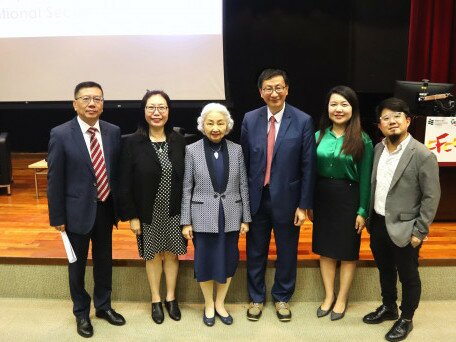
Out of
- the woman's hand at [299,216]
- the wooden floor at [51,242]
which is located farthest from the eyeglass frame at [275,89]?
the wooden floor at [51,242]

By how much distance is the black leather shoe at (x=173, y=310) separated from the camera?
9.02 ft

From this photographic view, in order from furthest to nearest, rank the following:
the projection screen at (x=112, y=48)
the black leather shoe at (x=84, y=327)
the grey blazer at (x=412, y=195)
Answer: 1. the projection screen at (x=112, y=48)
2. the black leather shoe at (x=84, y=327)
3. the grey blazer at (x=412, y=195)

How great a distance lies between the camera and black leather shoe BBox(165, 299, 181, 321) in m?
2.75

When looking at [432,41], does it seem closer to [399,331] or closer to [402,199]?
[402,199]

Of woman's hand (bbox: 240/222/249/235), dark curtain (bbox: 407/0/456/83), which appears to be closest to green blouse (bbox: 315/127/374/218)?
woman's hand (bbox: 240/222/249/235)

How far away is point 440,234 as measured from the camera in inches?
135

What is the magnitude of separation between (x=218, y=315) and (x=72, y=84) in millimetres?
3198

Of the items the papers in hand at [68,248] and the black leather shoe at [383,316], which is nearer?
the papers in hand at [68,248]

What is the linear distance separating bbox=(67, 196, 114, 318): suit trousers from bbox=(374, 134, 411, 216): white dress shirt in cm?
137

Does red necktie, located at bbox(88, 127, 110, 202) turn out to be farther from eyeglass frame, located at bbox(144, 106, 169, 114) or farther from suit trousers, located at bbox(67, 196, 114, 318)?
eyeglass frame, located at bbox(144, 106, 169, 114)

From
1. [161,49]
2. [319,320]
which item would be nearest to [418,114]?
[319,320]

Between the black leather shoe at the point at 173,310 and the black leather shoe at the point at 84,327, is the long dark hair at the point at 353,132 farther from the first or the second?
the black leather shoe at the point at 84,327

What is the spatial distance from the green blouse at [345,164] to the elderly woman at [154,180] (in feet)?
2.39

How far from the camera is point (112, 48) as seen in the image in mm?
4855
